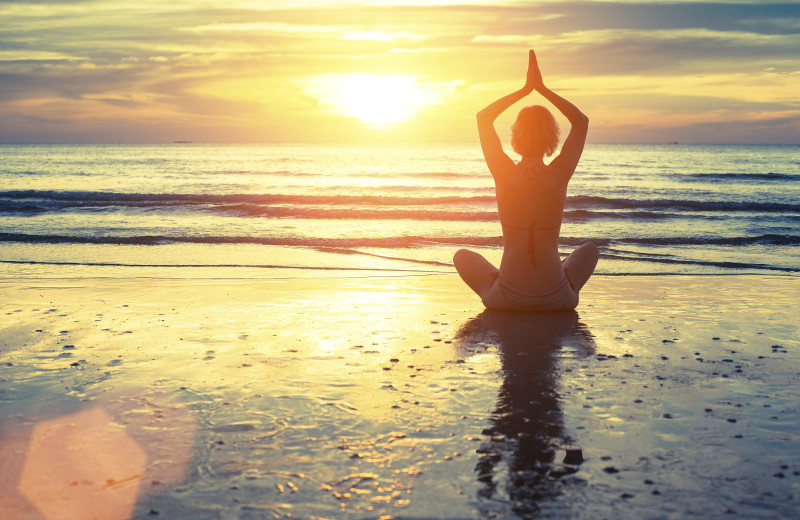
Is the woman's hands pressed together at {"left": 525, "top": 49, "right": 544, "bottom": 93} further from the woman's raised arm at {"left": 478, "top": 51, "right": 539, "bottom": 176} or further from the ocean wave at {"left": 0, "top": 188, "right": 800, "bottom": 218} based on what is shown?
the ocean wave at {"left": 0, "top": 188, "right": 800, "bottom": 218}

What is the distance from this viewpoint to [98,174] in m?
39.1

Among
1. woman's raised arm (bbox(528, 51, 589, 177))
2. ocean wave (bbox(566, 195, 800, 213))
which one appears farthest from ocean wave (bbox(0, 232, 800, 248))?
ocean wave (bbox(566, 195, 800, 213))

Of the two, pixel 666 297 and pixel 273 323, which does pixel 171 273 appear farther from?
pixel 666 297

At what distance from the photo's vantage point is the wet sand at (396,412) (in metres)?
2.81

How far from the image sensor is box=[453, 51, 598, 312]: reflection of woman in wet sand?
5.75 meters

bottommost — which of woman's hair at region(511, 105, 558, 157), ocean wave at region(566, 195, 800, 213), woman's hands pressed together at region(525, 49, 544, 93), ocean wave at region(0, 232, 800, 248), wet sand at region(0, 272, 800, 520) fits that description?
wet sand at region(0, 272, 800, 520)

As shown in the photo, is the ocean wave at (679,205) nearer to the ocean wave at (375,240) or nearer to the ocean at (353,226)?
the ocean at (353,226)

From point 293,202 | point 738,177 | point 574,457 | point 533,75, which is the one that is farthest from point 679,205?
point 574,457

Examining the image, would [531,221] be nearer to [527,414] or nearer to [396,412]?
[527,414]

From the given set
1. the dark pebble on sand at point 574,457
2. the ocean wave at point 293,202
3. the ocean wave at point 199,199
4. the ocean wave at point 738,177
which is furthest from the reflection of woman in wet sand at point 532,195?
the ocean wave at point 738,177

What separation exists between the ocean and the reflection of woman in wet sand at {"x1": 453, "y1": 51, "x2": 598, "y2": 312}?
11.6 feet

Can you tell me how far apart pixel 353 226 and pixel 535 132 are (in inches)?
443

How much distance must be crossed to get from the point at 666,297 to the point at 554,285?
6.58 ft

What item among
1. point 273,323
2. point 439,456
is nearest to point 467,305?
point 273,323
